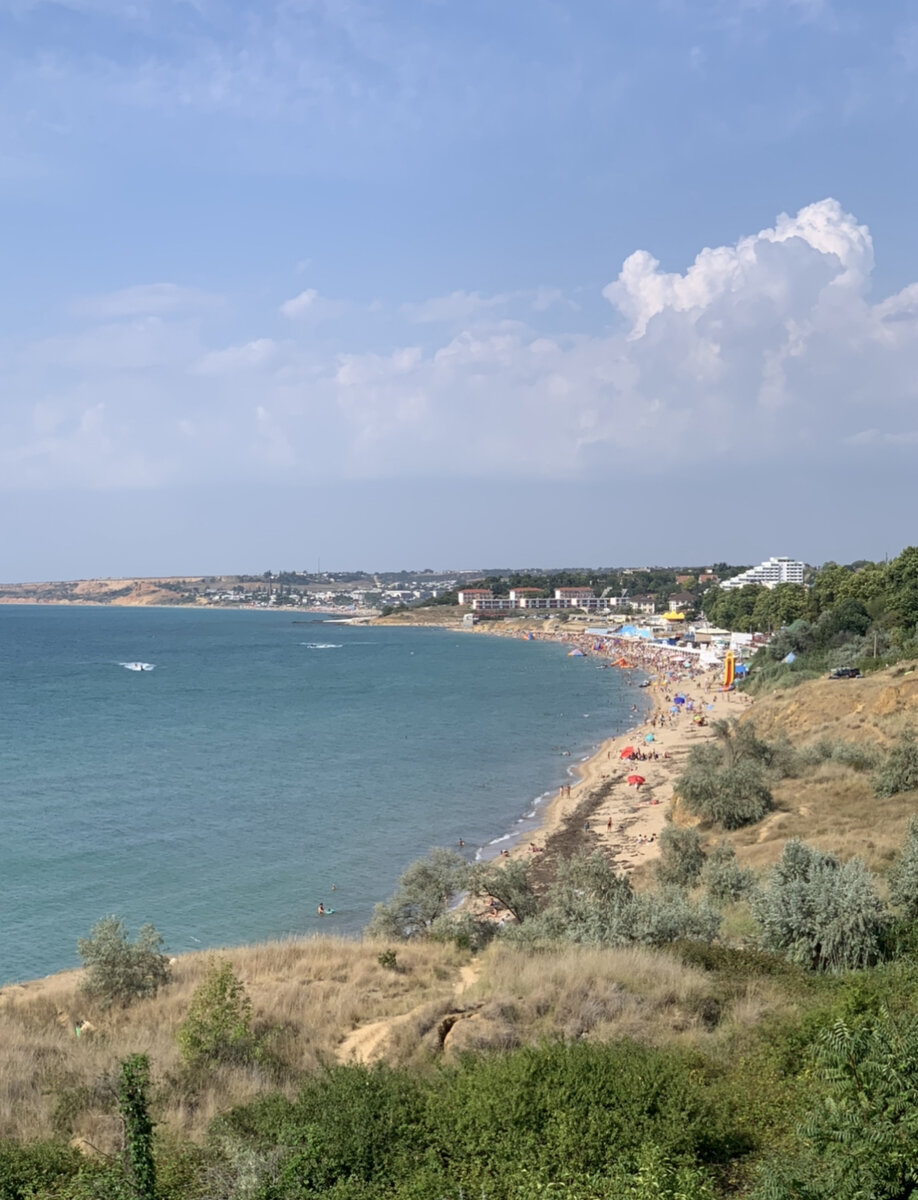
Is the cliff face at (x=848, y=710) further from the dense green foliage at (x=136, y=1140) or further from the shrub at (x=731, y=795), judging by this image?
the dense green foliage at (x=136, y=1140)

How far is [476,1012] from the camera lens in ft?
33.7

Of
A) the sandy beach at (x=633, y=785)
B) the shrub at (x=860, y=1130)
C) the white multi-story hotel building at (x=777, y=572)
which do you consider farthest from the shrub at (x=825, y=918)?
the white multi-story hotel building at (x=777, y=572)

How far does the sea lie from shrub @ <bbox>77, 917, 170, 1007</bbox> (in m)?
8.89

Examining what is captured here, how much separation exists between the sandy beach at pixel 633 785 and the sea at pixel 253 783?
1.36m

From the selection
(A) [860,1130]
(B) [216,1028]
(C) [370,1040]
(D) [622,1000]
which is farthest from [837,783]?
(A) [860,1130]

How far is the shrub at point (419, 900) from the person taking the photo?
714 inches

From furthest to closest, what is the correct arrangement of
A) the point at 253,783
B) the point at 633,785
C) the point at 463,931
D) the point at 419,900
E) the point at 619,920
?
1. the point at 253,783
2. the point at 633,785
3. the point at 419,900
4. the point at 463,931
5. the point at 619,920

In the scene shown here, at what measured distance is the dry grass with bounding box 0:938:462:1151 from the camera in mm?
8422

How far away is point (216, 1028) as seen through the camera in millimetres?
10000

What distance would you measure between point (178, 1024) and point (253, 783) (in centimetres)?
3180

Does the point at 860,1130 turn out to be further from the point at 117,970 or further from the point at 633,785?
the point at 633,785

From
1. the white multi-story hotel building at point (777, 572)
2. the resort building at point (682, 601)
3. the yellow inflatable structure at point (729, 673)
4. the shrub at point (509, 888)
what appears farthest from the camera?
the white multi-story hotel building at point (777, 572)

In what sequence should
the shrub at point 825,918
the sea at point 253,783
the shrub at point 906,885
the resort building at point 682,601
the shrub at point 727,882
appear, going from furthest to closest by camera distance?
1. the resort building at point 682,601
2. the sea at point 253,783
3. the shrub at point 727,882
4. the shrub at point 906,885
5. the shrub at point 825,918

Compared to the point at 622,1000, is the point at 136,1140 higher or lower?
higher
